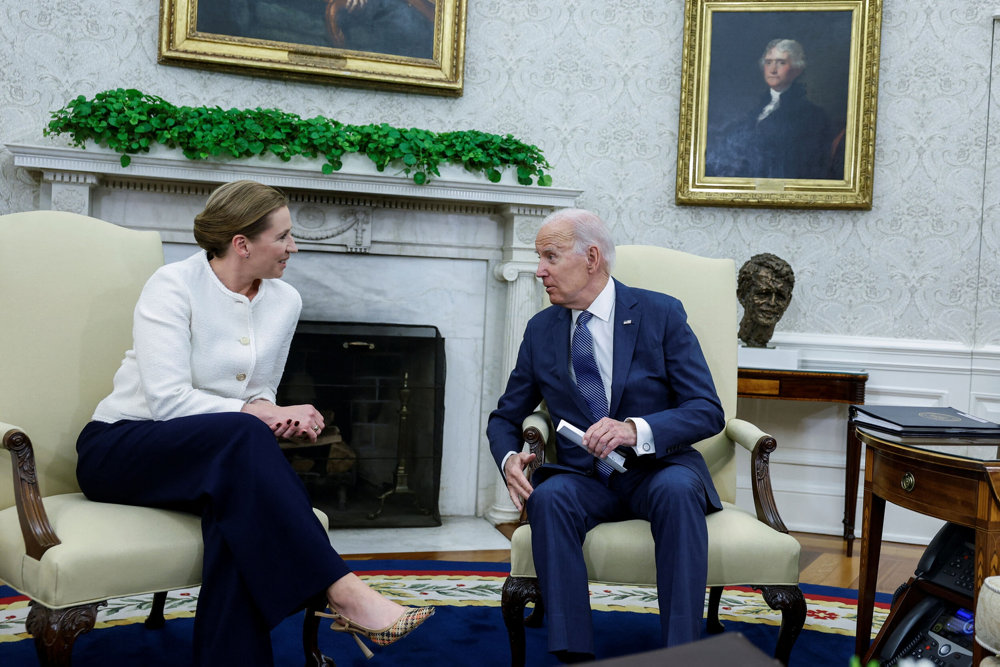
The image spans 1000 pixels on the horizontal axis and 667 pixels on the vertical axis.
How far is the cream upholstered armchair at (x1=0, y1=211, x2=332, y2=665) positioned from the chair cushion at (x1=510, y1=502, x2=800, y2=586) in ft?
2.21

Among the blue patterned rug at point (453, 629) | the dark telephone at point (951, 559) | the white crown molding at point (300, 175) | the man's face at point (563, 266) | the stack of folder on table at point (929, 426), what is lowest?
the blue patterned rug at point (453, 629)

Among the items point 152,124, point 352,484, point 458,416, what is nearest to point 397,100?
point 152,124

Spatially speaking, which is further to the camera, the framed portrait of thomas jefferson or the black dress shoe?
the framed portrait of thomas jefferson

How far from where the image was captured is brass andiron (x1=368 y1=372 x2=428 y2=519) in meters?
3.90

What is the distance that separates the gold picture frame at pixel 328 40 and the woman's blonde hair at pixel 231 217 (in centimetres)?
191

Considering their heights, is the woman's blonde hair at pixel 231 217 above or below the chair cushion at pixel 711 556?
above

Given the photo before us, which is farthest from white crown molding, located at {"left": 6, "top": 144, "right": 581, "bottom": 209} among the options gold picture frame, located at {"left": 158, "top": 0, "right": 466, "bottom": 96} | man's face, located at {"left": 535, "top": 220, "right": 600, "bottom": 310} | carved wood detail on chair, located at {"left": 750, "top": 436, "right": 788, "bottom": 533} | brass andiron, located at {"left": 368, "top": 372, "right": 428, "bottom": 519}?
carved wood detail on chair, located at {"left": 750, "top": 436, "right": 788, "bottom": 533}

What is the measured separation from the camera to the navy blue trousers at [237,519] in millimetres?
1851

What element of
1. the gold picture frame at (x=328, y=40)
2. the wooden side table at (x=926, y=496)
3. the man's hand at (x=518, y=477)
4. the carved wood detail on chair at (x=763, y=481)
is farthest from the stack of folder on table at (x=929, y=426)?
the gold picture frame at (x=328, y=40)

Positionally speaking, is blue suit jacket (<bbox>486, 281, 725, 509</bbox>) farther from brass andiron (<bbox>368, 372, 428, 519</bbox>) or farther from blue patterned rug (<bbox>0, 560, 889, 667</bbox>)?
brass andiron (<bbox>368, 372, 428, 519</bbox>)

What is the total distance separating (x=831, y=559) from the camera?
3752 millimetres

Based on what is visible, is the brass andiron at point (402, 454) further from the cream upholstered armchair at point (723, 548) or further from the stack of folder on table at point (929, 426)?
the stack of folder on table at point (929, 426)

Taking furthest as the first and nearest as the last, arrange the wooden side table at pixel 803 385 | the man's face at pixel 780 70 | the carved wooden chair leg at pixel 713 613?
the man's face at pixel 780 70
the wooden side table at pixel 803 385
the carved wooden chair leg at pixel 713 613

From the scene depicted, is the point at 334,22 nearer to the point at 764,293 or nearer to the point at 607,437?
the point at 764,293
